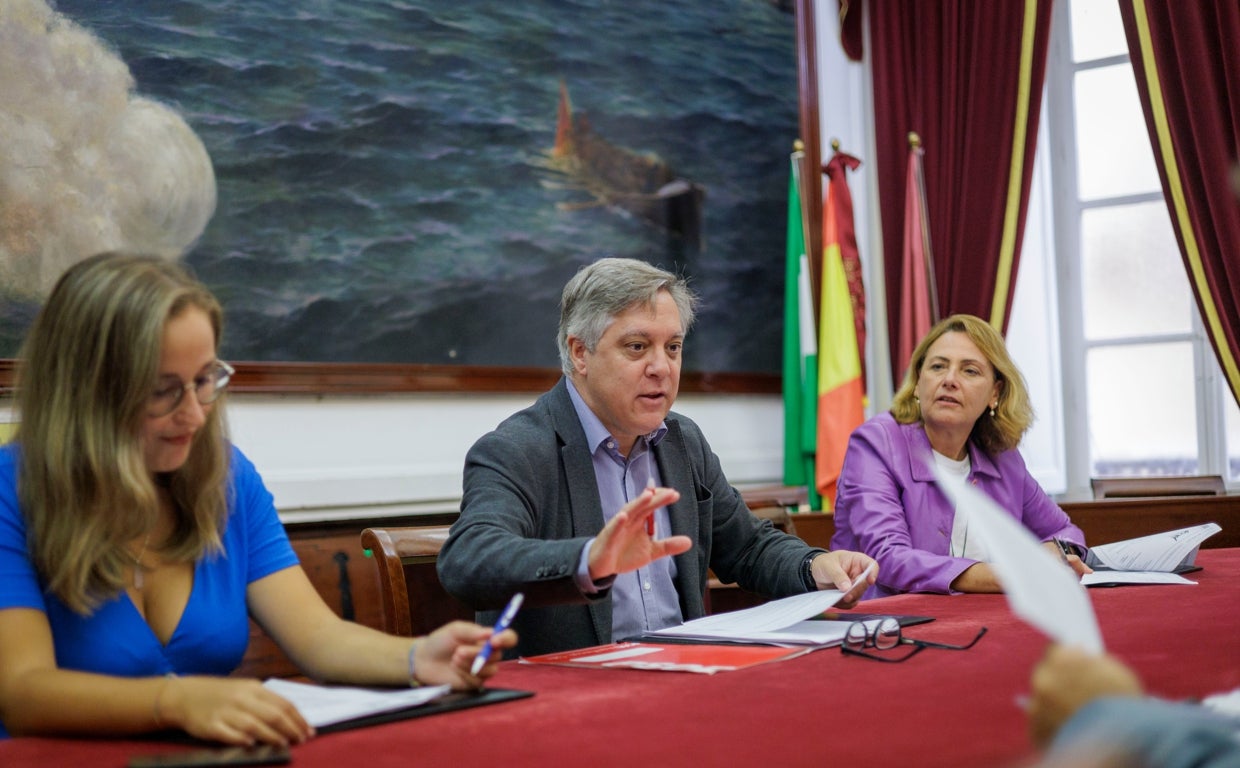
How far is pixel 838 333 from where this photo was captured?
18.2ft

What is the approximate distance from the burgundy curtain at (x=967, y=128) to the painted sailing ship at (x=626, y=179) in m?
A: 1.15

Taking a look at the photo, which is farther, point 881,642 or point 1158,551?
point 1158,551

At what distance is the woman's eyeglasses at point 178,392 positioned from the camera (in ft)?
5.24

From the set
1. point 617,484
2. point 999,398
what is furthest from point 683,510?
point 999,398

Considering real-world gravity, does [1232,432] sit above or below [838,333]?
below

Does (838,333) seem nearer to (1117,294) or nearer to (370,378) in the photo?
(1117,294)

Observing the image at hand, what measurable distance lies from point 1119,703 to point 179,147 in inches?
136

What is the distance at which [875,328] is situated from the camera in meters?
5.94

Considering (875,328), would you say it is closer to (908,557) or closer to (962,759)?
(908,557)

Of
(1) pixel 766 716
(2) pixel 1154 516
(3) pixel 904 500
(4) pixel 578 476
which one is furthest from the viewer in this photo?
(2) pixel 1154 516

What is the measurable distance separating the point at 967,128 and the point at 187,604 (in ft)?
15.6

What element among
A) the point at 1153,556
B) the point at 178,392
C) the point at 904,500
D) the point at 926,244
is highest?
the point at 926,244

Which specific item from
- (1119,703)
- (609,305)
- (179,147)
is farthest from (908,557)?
(179,147)

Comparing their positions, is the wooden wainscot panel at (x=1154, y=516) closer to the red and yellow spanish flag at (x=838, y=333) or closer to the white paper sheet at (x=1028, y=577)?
the red and yellow spanish flag at (x=838, y=333)
